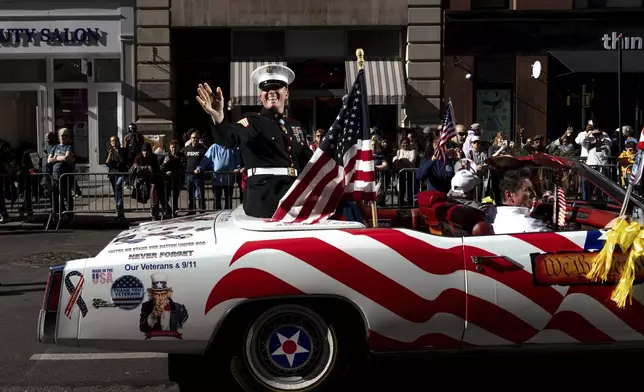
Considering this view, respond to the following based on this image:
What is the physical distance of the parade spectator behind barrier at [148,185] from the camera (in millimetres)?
13943

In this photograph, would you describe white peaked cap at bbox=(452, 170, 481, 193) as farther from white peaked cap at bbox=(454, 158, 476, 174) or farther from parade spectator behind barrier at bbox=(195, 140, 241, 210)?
parade spectator behind barrier at bbox=(195, 140, 241, 210)

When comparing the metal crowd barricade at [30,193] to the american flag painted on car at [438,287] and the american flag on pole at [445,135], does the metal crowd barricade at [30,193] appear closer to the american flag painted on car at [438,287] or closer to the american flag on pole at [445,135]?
the american flag on pole at [445,135]

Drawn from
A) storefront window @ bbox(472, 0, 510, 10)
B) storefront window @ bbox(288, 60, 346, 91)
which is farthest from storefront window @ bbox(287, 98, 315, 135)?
storefront window @ bbox(472, 0, 510, 10)

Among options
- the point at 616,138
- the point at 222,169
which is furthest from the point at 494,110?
the point at 222,169

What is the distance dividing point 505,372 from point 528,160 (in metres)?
1.44

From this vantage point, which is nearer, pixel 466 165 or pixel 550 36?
pixel 466 165

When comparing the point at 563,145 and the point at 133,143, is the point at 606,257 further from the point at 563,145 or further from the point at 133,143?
the point at 563,145

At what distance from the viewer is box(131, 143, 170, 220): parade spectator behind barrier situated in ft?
45.7

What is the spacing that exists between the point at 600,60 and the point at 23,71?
47.9 feet

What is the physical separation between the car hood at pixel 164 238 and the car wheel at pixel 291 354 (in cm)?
61

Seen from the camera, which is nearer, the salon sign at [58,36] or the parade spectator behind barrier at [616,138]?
the parade spectator behind barrier at [616,138]

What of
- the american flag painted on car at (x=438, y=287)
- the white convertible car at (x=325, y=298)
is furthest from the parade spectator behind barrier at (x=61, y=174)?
the american flag painted on car at (x=438, y=287)

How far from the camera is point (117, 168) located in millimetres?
15461

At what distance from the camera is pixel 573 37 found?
69.1 ft
